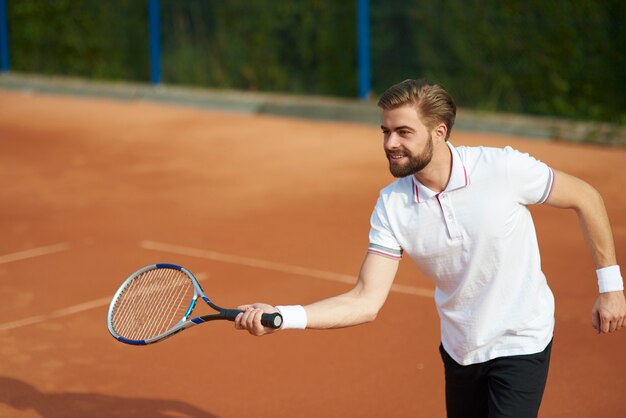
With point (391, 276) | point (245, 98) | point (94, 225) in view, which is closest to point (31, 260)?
point (94, 225)

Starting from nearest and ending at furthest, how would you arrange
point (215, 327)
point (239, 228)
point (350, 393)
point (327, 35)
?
point (350, 393), point (215, 327), point (239, 228), point (327, 35)

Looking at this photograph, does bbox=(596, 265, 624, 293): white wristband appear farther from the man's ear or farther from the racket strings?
the racket strings

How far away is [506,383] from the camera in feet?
13.3

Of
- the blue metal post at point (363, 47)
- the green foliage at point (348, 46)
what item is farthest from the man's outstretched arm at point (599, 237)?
the blue metal post at point (363, 47)

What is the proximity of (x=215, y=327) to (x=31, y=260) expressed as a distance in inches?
90.0

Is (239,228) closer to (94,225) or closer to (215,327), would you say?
(94,225)

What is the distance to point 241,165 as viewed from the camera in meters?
12.3

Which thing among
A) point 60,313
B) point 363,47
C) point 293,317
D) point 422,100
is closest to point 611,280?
point 422,100

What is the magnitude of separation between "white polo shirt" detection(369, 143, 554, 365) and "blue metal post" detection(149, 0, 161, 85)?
14248mm

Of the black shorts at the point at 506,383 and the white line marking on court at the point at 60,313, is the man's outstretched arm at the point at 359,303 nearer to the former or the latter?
the black shorts at the point at 506,383

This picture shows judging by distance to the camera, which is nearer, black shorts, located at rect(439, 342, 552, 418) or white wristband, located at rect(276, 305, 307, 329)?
white wristband, located at rect(276, 305, 307, 329)

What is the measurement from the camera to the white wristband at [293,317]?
3922 mm

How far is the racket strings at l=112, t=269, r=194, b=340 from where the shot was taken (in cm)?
485

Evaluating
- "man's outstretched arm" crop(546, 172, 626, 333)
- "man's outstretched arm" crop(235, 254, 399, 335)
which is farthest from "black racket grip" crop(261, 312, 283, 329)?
"man's outstretched arm" crop(546, 172, 626, 333)
